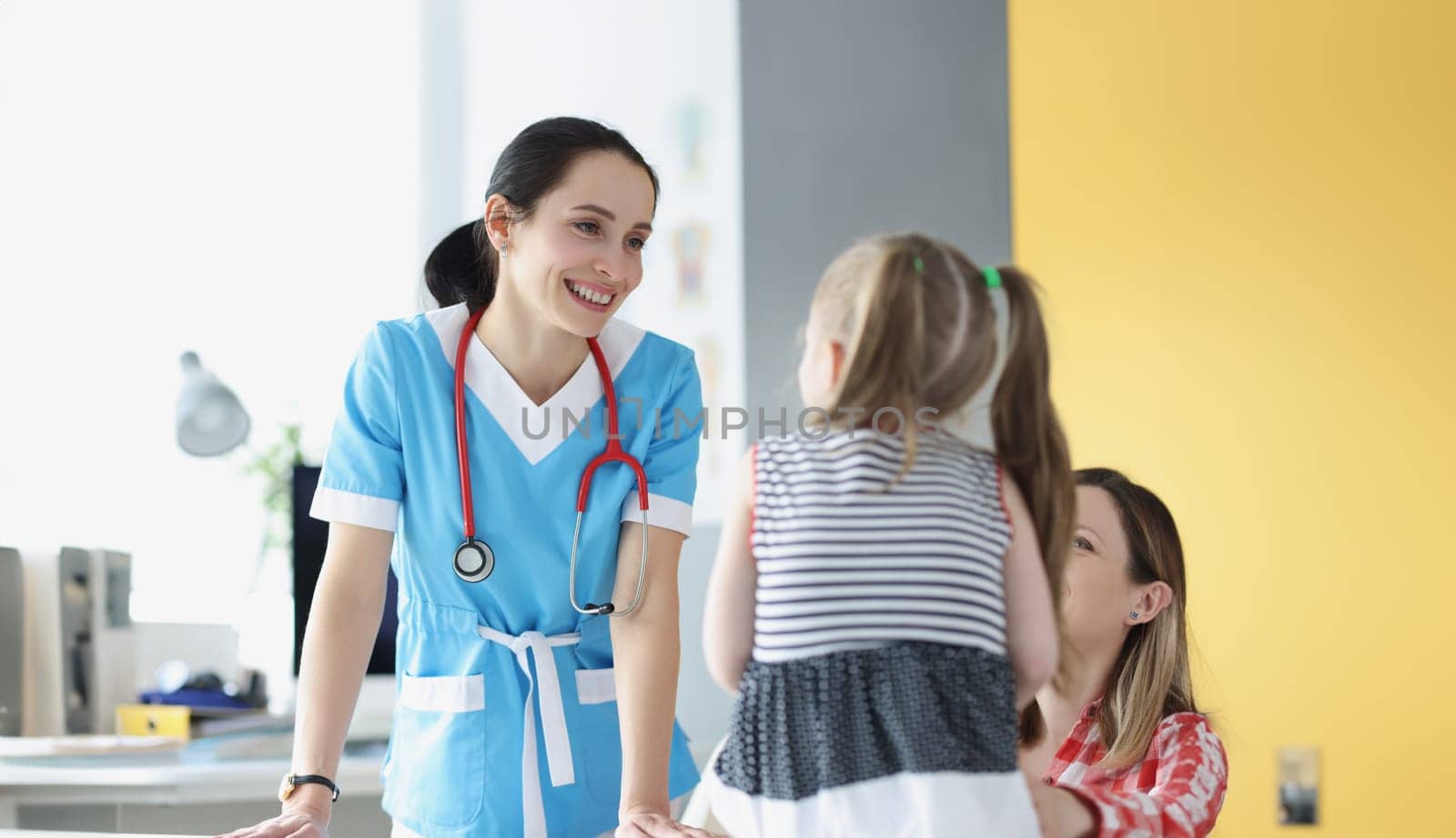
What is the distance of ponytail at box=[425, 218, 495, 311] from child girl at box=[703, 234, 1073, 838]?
64 centimetres

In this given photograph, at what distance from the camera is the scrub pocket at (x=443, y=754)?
121cm

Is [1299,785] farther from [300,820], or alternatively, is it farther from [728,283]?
[300,820]

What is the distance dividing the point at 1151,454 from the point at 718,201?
1.09m

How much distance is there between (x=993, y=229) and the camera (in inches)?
111

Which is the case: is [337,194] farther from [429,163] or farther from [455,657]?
[455,657]

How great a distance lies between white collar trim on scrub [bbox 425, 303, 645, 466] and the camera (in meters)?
1.28

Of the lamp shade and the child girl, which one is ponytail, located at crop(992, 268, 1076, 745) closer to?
the child girl

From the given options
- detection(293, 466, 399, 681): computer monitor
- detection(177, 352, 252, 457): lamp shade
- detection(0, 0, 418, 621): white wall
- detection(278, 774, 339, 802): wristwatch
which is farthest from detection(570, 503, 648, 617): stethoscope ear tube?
detection(0, 0, 418, 621): white wall

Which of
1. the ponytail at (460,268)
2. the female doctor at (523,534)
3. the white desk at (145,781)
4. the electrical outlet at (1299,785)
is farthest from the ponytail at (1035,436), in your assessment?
the electrical outlet at (1299,785)

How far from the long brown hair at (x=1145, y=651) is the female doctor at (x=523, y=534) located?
42 cm

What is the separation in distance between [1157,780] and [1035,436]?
447 mm

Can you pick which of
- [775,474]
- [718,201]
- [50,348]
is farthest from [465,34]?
[775,474]

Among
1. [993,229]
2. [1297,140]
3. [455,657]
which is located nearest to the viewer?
Result: [455,657]

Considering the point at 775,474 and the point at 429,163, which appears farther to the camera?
the point at 429,163
